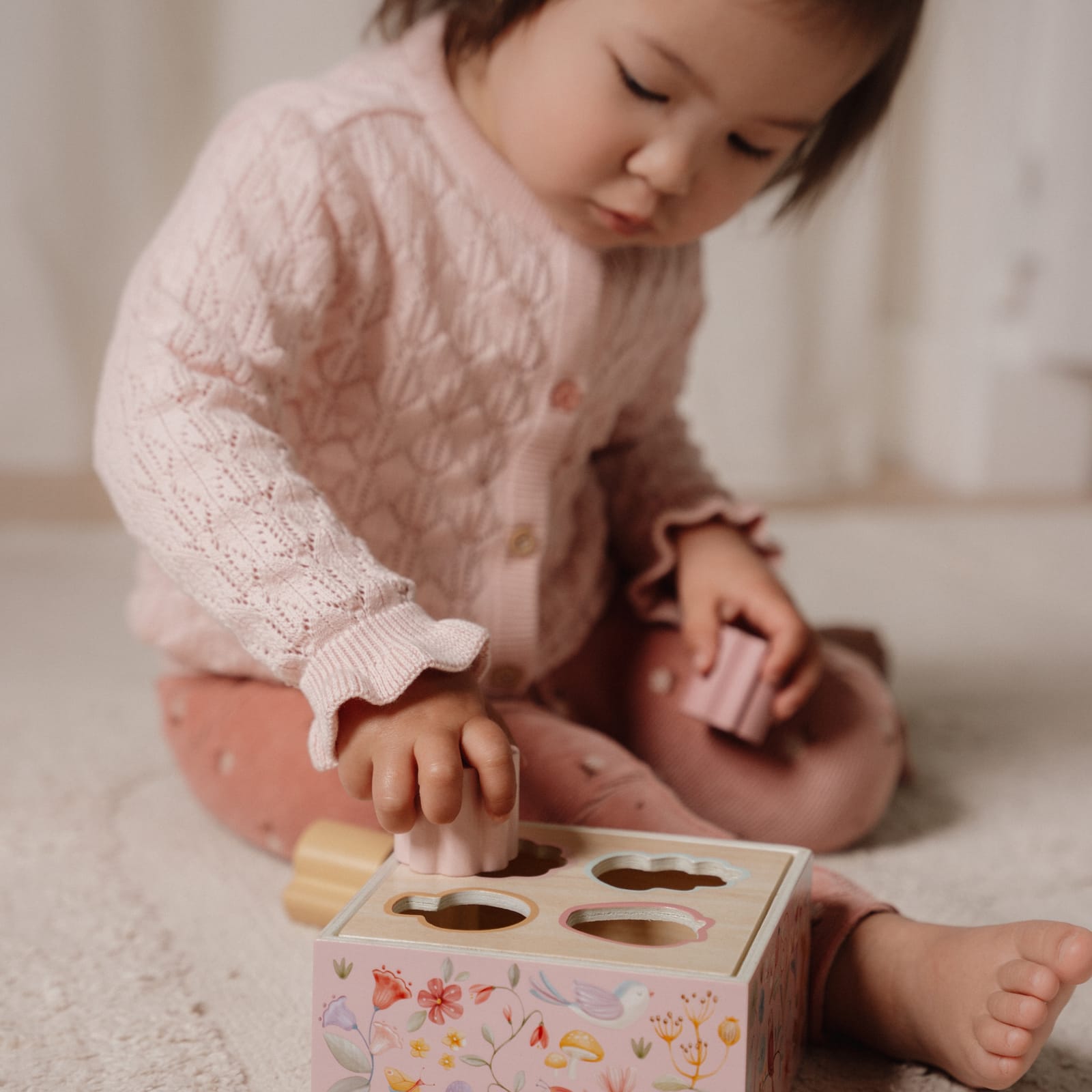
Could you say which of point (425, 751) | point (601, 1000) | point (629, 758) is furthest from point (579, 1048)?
point (629, 758)

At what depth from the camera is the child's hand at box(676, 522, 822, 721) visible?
0.86 m

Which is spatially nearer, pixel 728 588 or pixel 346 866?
pixel 346 866

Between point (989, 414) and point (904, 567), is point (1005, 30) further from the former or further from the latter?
point (904, 567)

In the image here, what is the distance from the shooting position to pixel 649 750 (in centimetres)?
92

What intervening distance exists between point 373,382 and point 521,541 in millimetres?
126

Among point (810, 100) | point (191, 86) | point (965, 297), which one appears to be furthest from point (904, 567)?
point (191, 86)

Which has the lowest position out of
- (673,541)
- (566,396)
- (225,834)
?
(225,834)

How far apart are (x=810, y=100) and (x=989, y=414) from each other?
1267 millimetres

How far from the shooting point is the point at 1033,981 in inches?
21.0

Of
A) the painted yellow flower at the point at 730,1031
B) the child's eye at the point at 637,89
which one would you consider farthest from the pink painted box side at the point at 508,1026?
the child's eye at the point at 637,89

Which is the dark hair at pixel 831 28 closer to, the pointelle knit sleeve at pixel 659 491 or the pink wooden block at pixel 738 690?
the pointelle knit sleeve at pixel 659 491

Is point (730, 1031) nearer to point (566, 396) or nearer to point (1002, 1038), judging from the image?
point (1002, 1038)

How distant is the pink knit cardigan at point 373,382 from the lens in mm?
648

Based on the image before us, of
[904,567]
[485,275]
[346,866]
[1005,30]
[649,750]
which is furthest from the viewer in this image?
[1005,30]
